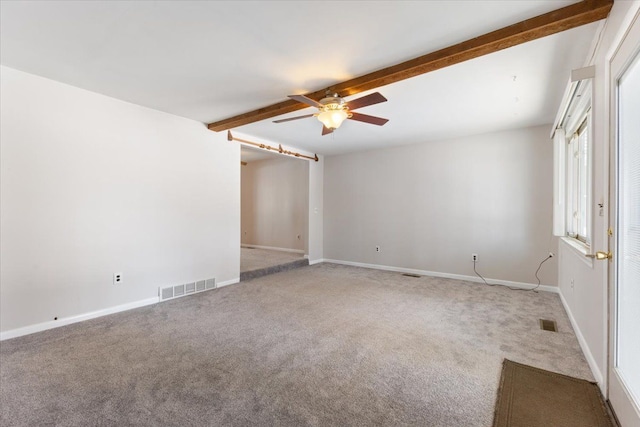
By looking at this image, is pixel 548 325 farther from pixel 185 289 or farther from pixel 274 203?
pixel 274 203

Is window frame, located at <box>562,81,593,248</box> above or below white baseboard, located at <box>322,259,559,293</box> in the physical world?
above

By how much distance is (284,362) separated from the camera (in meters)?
2.15

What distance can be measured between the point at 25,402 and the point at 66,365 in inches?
16.7

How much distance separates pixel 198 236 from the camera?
4.09 m

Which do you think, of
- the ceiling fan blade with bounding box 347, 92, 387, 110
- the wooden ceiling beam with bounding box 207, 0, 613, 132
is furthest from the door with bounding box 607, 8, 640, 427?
the ceiling fan blade with bounding box 347, 92, 387, 110

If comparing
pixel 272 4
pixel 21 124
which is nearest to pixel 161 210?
pixel 21 124

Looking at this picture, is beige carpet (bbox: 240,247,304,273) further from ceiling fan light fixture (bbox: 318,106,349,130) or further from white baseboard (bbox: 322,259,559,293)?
ceiling fan light fixture (bbox: 318,106,349,130)

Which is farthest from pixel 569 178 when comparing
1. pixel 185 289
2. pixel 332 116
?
pixel 185 289

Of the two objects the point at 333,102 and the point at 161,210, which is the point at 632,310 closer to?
the point at 333,102

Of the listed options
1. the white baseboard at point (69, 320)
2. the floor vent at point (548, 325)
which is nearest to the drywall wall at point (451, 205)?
the floor vent at point (548, 325)

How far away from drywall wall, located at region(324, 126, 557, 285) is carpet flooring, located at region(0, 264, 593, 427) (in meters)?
1.07

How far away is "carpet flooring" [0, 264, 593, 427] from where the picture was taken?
1.63 m

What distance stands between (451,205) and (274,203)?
4.39 meters

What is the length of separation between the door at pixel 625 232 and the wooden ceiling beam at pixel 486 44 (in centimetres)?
34
